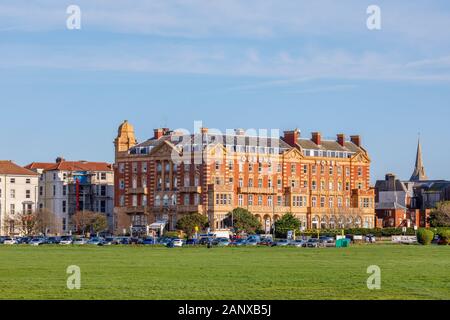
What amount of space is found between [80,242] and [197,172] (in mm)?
30537

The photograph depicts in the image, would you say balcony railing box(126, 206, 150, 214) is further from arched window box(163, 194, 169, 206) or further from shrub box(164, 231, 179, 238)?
shrub box(164, 231, 179, 238)

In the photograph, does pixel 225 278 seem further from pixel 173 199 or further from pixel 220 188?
pixel 173 199

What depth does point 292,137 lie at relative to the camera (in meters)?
152

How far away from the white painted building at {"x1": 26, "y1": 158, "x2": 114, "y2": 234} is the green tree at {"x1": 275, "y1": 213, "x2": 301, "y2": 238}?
36.3 metres

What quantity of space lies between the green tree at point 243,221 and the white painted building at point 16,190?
1472 inches

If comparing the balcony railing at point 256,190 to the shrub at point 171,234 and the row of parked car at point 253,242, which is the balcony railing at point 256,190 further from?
the row of parked car at point 253,242

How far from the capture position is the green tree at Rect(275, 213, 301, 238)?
136625mm

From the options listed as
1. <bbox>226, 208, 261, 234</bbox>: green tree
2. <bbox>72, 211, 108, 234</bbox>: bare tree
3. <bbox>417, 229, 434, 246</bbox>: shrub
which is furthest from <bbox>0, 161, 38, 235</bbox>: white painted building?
<bbox>417, 229, 434, 246</bbox>: shrub

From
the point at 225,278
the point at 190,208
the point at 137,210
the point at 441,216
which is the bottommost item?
the point at 225,278

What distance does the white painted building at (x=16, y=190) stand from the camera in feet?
545

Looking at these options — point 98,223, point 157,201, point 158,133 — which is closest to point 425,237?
point 157,201

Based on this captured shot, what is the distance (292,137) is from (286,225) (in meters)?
18.3

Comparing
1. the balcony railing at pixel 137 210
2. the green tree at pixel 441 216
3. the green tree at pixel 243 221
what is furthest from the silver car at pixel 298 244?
the green tree at pixel 441 216
